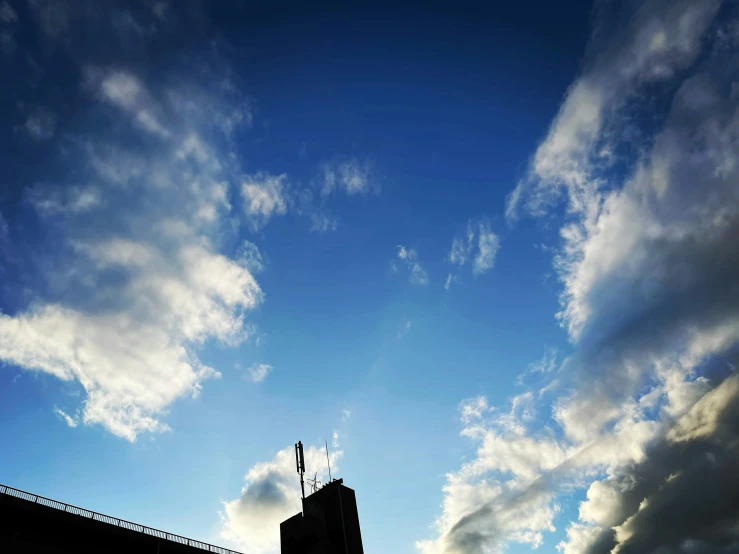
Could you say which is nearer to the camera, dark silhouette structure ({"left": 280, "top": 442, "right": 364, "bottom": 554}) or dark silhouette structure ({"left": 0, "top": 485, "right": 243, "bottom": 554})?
dark silhouette structure ({"left": 0, "top": 485, "right": 243, "bottom": 554})

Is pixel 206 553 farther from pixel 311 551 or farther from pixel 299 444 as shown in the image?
pixel 299 444

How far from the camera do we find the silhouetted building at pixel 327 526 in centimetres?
5028

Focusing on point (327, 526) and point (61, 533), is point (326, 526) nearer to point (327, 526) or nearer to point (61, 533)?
point (327, 526)

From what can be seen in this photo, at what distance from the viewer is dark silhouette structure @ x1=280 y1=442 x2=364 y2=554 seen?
165ft

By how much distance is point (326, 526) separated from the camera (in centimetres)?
5231

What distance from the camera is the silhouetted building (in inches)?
1980

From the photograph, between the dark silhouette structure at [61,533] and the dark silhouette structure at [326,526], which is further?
the dark silhouette structure at [326,526]

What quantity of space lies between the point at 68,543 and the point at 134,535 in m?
5.19

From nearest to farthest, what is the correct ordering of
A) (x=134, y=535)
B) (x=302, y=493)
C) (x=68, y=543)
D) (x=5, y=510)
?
(x=5, y=510)
(x=68, y=543)
(x=134, y=535)
(x=302, y=493)

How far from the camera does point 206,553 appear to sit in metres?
44.2

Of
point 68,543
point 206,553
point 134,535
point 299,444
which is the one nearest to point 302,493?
point 299,444

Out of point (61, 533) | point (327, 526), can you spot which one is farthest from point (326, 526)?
point (61, 533)

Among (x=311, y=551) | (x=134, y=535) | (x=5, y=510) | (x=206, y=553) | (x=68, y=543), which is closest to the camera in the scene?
(x=5, y=510)

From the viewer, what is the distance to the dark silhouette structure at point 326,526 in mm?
50281
